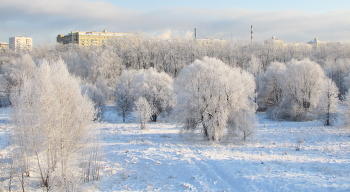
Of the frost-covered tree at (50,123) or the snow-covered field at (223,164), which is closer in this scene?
the snow-covered field at (223,164)

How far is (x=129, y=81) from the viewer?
4584cm

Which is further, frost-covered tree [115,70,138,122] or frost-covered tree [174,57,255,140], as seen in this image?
frost-covered tree [115,70,138,122]

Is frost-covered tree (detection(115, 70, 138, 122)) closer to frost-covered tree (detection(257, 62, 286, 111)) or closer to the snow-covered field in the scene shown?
the snow-covered field

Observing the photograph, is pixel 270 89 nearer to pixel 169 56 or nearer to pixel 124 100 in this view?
pixel 124 100

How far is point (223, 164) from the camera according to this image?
15.9 metres

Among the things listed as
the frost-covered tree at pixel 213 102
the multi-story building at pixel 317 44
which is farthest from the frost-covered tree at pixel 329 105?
the multi-story building at pixel 317 44

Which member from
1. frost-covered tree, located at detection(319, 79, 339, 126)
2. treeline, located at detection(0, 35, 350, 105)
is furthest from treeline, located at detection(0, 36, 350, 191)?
treeline, located at detection(0, 35, 350, 105)

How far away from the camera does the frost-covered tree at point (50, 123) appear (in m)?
13.1

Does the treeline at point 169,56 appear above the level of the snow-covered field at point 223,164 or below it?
above

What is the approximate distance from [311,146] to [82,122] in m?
17.2

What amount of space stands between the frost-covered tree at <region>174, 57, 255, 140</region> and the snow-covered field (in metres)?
1.52

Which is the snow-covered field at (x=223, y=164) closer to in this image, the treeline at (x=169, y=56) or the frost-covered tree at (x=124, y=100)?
the frost-covered tree at (x=124, y=100)

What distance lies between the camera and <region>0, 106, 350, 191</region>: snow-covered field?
1291 centimetres

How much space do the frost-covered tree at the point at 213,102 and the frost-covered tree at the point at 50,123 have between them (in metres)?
10.6
